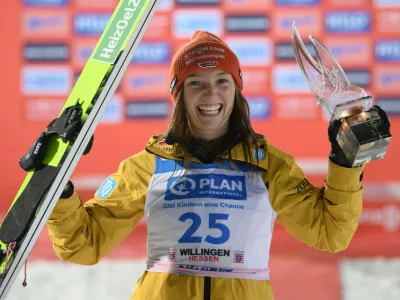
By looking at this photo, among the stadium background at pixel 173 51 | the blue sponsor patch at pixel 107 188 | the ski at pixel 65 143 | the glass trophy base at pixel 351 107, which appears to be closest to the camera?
the ski at pixel 65 143

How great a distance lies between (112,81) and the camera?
2113 millimetres

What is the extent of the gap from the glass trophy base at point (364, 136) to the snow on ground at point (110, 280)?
7.22 feet

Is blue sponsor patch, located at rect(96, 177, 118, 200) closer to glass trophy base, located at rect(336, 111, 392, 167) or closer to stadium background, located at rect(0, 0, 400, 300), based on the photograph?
glass trophy base, located at rect(336, 111, 392, 167)

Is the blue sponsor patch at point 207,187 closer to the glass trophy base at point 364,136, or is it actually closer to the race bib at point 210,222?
the race bib at point 210,222

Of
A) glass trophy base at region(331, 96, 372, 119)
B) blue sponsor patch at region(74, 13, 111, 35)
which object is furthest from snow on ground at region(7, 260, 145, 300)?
glass trophy base at region(331, 96, 372, 119)

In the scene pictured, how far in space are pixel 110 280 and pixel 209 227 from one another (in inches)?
86.2

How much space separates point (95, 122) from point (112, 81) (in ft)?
0.38

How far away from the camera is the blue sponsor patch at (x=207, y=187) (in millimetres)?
2279

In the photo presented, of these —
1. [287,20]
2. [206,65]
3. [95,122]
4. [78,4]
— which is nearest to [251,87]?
[287,20]

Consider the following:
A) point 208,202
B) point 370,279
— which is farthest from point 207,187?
point 370,279

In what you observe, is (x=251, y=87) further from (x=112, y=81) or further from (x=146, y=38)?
(x=112, y=81)

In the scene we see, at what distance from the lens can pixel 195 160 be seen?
234 cm

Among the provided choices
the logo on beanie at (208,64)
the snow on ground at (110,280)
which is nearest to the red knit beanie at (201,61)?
the logo on beanie at (208,64)

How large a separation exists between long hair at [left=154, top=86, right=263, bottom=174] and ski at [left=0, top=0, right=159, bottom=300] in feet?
0.94
